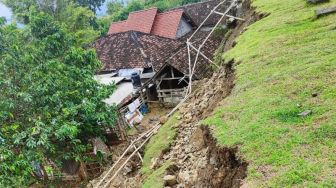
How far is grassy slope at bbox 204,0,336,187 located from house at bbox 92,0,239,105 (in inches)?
317

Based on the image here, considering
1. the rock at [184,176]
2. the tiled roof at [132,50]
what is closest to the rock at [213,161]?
the rock at [184,176]

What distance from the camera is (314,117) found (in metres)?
5.95

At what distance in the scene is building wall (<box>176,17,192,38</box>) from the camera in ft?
104

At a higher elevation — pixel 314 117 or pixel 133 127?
pixel 314 117

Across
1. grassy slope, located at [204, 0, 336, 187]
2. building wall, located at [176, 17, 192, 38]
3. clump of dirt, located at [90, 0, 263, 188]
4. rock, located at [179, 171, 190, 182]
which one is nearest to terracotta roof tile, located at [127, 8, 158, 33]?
building wall, located at [176, 17, 192, 38]

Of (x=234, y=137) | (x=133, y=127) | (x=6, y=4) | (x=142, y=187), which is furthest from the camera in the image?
(x=6, y=4)

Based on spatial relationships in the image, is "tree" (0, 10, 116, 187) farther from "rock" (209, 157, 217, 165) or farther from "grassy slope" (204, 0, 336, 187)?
"grassy slope" (204, 0, 336, 187)

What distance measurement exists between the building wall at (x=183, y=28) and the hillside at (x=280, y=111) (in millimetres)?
Answer: 20076

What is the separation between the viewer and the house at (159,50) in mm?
19984

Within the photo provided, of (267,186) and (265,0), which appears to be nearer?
(267,186)

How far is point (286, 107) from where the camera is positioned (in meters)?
6.56

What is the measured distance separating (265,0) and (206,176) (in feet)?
42.3

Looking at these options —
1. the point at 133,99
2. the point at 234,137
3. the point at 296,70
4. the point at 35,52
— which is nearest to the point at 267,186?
the point at 234,137

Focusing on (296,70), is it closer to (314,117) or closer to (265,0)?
(314,117)
